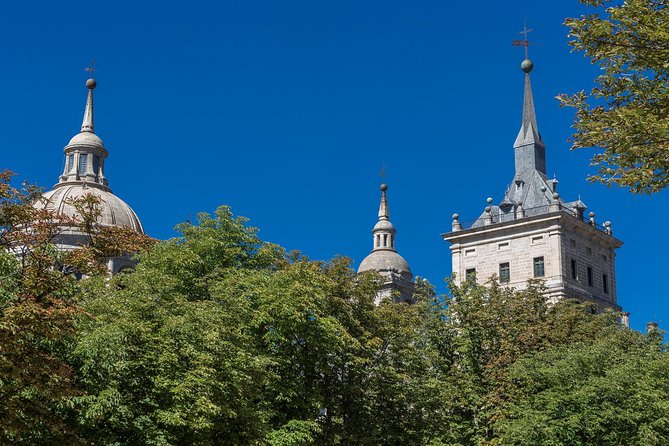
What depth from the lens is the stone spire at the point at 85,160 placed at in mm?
97625

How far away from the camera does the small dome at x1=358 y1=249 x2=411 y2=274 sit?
370 ft

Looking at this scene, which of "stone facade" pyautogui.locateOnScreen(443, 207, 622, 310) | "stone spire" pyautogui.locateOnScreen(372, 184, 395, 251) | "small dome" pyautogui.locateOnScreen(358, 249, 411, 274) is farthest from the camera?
"stone spire" pyautogui.locateOnScreen(372, 184, 395, 251)

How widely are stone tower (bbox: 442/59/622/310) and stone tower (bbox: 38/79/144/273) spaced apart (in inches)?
1132

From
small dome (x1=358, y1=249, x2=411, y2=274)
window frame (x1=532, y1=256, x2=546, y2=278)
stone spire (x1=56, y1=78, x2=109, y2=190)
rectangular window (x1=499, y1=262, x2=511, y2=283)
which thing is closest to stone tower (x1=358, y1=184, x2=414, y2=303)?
small dome (x1=358, y1=249, x2=411, y2=274)

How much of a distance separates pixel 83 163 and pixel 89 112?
25.1 ft

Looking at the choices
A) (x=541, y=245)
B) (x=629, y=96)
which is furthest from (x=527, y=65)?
(x=629, y=96)

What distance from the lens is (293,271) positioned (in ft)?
125

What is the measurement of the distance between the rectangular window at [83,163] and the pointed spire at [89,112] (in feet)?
14.3

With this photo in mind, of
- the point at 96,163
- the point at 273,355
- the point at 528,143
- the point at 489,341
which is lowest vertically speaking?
the point at 273,355

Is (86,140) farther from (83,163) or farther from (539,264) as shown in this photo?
(539,264)

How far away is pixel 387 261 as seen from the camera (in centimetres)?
11356

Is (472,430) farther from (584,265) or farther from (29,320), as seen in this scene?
(584,265)

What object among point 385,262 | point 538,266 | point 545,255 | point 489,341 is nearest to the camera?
point 489,341

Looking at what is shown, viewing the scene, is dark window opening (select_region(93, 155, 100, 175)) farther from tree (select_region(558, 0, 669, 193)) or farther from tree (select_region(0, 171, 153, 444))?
tree (select_region(558, 0, 669, 193))
